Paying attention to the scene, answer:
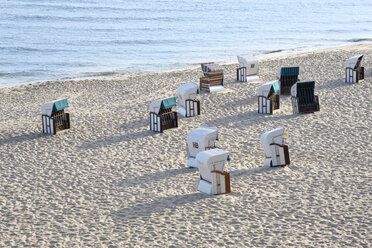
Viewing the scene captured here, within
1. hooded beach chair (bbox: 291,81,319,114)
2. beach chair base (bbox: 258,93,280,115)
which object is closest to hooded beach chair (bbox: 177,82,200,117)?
beach chair base (bbox: 258,93,280,115)

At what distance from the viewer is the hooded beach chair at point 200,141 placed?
1170 centimetres

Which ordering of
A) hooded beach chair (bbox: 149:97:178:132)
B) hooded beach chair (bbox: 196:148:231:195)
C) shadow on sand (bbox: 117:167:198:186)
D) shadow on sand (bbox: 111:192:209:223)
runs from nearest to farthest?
1. shadow on sand (bbox: 111:192:209:223)
2. hooded beach chair (bbox: 196:148:231:195)
3. shadow on sand (bbox: 117:167:198:186)
4. hooded beach chair (bbox: 149:97:178:132)

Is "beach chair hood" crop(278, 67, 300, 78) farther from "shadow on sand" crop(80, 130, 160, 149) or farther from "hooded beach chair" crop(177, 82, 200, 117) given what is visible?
"shadow on sand" crop(80, 130, 160, 149)

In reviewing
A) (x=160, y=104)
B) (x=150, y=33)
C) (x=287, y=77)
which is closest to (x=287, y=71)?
(x=287, y=77)

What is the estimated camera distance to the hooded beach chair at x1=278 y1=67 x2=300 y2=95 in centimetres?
1805

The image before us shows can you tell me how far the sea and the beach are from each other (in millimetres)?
11289

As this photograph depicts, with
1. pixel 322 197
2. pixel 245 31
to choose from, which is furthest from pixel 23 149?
pixel 245 31

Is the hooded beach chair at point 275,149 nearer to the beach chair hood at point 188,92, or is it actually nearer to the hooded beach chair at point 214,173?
the hooded beach chair at point 214,173

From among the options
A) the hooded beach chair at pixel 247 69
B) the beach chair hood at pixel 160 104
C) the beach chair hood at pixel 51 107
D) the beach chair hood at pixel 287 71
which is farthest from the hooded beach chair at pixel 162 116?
the hooded beach chair at pixel 247 69

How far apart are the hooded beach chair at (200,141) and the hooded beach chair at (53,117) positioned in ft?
15.4

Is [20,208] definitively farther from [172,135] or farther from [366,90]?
[366,90]

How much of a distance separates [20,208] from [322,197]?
17.9ft

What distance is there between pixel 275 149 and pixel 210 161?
188 centimetres

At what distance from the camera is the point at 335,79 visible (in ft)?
66.3
